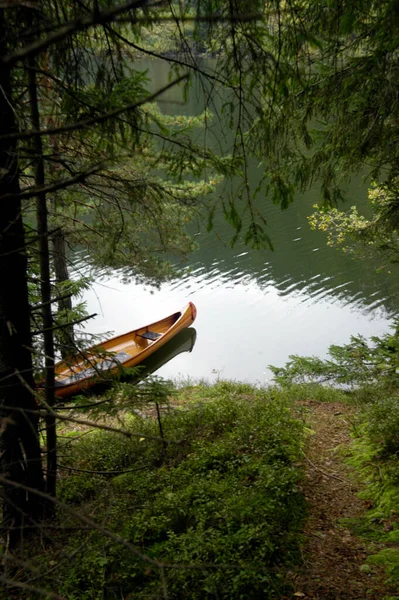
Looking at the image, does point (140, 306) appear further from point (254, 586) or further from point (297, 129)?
point (254, 586)

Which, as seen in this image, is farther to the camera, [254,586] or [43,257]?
[43,257]

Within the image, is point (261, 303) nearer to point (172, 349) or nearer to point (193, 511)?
point (172, 349)

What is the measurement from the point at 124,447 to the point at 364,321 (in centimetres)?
1085

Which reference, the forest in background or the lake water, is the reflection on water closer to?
the lake water

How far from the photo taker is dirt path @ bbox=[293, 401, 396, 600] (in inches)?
113

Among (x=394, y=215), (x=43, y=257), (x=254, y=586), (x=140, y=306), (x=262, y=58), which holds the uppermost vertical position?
(x=140, y=306)

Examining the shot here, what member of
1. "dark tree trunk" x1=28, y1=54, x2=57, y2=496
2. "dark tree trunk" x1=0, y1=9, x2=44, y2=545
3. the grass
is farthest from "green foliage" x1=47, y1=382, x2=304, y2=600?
"dark tree trunk" x1=0, y1=9, x2=44, y2=545

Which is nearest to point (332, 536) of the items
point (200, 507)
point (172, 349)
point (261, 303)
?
point (200, 507)

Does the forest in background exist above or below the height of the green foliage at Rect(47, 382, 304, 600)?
above

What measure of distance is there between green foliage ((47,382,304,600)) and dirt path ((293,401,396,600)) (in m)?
0.15

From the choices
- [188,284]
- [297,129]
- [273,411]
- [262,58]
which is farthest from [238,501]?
[188,284]

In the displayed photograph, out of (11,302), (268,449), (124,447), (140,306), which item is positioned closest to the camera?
(11,302)

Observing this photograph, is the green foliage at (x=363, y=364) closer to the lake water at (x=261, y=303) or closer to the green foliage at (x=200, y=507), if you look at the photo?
the green foliage at (x=200, y=507)

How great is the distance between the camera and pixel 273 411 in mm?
5211
